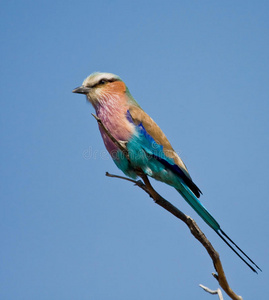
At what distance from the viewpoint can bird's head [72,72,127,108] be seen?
4.15 metres

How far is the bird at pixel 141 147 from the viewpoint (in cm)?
383

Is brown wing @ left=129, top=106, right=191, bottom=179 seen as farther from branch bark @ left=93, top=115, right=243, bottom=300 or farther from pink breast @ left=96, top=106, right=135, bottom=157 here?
branch bark @ left=93, top=115, right=243, bottom=300

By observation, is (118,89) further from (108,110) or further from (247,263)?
(247,263)

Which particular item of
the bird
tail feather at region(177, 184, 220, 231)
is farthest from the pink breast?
tail feather at region(177, 184, 220, 231)

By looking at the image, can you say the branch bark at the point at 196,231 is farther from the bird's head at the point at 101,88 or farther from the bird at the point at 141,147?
the bird's head at the point at 101,88

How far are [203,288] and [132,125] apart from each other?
1602mm

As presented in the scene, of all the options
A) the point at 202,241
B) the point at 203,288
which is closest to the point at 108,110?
the point at 202,241

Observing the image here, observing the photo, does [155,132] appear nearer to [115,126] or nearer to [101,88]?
[115,126]

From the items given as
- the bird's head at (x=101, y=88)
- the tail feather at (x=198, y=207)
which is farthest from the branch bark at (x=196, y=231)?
the bird's head at (x=101, y=88)

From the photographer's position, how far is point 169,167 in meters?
3.94

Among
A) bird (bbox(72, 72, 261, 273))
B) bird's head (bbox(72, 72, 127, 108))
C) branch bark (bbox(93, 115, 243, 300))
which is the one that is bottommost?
branch bark (bbox(93, 115, 243, 300))

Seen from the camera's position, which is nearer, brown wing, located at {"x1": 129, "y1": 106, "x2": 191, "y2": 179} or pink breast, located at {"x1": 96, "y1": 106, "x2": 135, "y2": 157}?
pink breast, located at {"x1": 96, "y1": 106, "x2": 135, "y2": 157}

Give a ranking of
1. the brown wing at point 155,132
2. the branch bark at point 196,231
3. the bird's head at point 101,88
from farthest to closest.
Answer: the bird's head at point 101,88
the brown wing at point 155,132
the branch bark at point 196,231

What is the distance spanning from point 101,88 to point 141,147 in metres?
0.80
